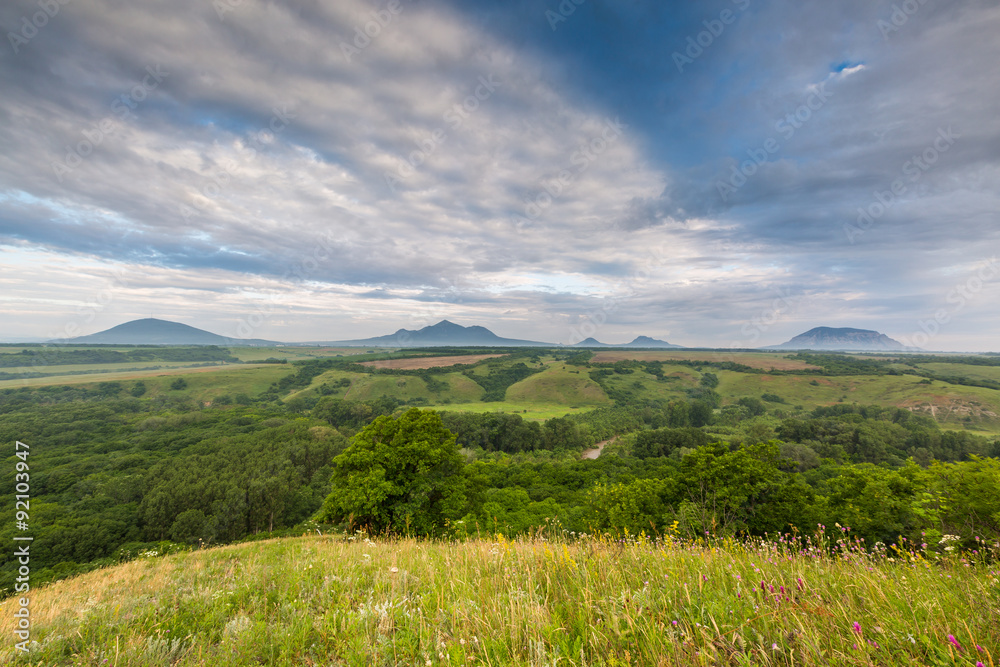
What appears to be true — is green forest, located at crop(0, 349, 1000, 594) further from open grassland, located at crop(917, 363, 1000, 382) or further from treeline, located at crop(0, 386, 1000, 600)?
open grassland, located at crop(917, 363, 1000, 382)

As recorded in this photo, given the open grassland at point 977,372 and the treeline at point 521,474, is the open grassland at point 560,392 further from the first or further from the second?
the open grassland at point 977,372

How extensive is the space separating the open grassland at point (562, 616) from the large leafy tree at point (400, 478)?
1913 centimetres

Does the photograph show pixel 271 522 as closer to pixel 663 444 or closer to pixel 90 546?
pixel 90 546

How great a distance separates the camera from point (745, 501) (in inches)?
1116

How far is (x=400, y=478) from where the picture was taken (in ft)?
85.1

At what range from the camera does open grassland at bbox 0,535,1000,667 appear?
2.68 meters

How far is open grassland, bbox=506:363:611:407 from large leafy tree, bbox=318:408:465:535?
151608 mm

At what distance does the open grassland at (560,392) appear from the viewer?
177 m

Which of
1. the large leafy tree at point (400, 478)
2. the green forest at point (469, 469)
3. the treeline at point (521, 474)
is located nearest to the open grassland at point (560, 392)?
the green forest at point (469, 469)

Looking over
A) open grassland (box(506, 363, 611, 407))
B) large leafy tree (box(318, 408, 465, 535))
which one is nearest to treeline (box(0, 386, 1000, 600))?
large leafy tree (box(318, 408, 465, 535))

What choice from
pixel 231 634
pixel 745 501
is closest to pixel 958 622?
pixel 231 634

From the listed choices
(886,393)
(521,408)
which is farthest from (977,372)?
(521,408)

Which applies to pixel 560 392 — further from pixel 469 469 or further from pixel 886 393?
pixel 469 469

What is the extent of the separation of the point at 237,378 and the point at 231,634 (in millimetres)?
242816
